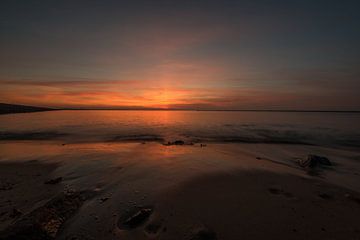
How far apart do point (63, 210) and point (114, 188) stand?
6.12ft

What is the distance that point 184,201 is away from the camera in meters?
6.00

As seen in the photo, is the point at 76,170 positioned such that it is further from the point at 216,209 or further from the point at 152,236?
the point at 216,209

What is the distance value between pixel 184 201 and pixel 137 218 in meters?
1.58

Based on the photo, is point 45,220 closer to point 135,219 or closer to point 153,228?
point 135,219

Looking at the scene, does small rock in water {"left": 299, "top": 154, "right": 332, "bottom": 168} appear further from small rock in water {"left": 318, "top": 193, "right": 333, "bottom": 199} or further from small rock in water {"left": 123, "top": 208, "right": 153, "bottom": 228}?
small rock in water {"left": 123, "top": 208, "right": 153, "bottom": 228}

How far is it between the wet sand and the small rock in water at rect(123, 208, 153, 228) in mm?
25

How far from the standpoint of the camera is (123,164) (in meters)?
10.5

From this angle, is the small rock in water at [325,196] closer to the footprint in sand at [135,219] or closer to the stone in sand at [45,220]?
the footprint in sand at [135,219]

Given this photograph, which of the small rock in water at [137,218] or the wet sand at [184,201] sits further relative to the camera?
the small rock in water at [137,218]

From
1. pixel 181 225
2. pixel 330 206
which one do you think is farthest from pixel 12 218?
pixel 330 206

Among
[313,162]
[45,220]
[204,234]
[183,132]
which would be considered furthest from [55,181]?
[183,132]

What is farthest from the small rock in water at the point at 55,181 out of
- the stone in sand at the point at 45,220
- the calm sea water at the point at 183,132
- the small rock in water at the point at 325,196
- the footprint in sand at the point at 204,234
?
the calm sea water at the point at 183,132

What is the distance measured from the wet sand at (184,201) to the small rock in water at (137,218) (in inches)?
1.0

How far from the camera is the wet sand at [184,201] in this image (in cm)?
462
